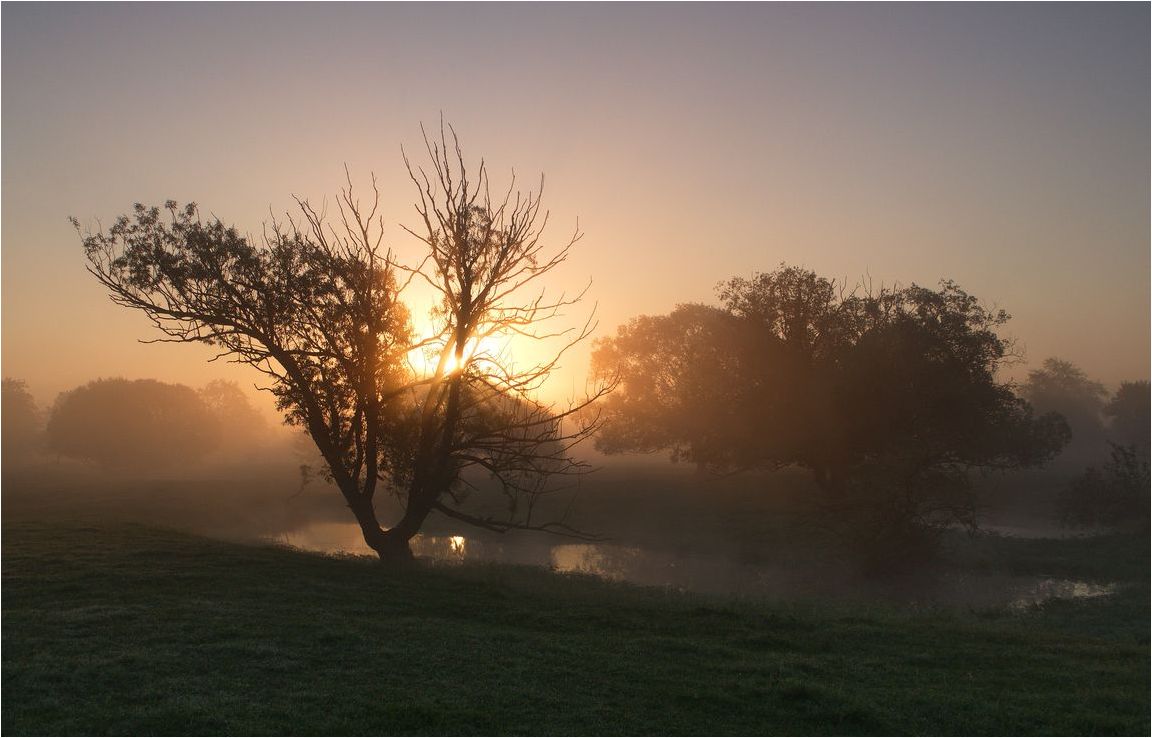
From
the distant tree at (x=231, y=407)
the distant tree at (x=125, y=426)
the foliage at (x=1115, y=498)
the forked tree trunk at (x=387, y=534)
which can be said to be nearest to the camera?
the forked tree trunk at (x=387, y=534)

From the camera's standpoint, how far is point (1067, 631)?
20.9 meters

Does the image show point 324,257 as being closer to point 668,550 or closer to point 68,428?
point 668,550

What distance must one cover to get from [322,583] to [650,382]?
57.8m

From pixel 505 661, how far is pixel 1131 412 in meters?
129

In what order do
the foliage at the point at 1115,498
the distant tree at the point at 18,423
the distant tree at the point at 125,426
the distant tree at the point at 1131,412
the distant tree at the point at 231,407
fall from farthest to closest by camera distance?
the distant tree at the point at 231,407, the distant tree at the point at 18,423, the distant tree at the point at 1131,412, the distant tree at the point at 125,426, the foliage at the point at 1115,498

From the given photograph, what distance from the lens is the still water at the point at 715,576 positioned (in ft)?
101

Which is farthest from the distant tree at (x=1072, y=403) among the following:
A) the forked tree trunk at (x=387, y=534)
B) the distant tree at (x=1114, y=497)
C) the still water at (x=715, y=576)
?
the forked tree trunk at (x=387, y=534)

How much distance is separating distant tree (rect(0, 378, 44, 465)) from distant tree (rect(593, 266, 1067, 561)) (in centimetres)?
11861

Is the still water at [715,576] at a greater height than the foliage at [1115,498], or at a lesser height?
lesser

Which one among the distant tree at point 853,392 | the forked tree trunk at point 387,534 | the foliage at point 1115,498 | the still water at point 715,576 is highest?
the distant tree at point 853,392

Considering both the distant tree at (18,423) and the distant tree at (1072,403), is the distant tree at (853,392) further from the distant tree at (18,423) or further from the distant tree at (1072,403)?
the distant tree at (18,423)

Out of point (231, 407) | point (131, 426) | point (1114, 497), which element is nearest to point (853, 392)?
point (1114, 497)

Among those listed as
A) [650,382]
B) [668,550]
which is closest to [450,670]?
[668,550]

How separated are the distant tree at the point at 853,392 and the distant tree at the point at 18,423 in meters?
119
